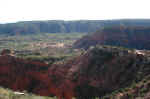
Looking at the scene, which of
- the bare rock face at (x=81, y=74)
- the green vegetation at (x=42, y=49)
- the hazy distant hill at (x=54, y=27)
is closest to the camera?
the bare rock face at (x=81, y=74)

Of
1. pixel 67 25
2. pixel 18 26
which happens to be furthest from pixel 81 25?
pixel 18 26

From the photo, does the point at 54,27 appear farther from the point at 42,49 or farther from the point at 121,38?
the point at 121,38

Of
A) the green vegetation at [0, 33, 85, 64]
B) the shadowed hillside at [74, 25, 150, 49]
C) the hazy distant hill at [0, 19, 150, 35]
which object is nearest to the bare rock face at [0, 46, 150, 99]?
the green vegetation at [0, 33, 85, 64]

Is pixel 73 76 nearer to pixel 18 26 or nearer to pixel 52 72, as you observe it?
pixel 52 72

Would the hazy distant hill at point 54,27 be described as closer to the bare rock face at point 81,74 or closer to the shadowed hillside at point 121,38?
the shadowed hillside at point 121,38

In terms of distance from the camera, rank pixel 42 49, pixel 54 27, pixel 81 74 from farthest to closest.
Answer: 1. pixel 54 27
2. pixel 42 49
3. pixel 81 74

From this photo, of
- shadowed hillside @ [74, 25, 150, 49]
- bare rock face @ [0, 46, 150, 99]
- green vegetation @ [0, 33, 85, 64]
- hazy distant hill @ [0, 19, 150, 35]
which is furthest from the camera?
hazy distant hill @ [0, 19, 150, 35]

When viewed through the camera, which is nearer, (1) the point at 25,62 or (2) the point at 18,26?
(1) the point at 25,62

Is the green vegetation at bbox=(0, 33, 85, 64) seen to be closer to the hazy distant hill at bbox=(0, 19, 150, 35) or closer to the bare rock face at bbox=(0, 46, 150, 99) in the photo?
the bare rock face at bbox=(0, 46, 150, 99)

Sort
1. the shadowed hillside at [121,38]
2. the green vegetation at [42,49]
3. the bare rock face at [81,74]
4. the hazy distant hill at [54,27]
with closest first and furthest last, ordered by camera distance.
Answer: the bare rock face at [81,74] → the green vegetation at [42,49] → the shadowed hillside at [121,38] → the hazy distant hill at [54,27]

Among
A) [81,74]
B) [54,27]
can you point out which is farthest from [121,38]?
[54,27]

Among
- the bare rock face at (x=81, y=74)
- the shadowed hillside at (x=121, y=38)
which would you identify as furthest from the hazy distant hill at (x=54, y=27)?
the bare rock face at (x=81, y=74)
